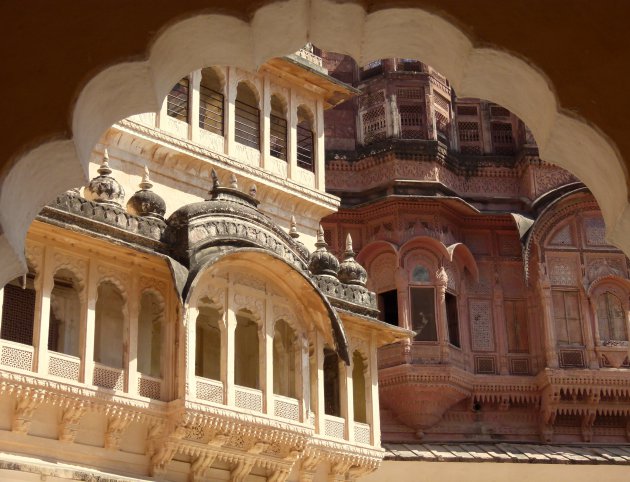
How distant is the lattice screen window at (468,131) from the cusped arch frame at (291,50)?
22182 mm

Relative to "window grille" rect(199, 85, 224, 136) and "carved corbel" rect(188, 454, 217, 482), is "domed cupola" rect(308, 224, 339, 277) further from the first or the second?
"carved corbel" rect(188, 454, 217, 482)

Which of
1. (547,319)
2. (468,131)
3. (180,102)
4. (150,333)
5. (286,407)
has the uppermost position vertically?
(468,131)

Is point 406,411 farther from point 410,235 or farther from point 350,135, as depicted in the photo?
point 350,135

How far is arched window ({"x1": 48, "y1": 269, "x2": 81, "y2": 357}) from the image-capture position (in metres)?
14.9

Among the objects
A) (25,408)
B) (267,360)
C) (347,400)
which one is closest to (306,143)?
(347,400)

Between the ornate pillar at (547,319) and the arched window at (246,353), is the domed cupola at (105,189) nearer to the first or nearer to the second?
the arched window at (246,353)

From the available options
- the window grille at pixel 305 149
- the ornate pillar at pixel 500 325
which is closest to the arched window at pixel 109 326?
the window grille at pixel 305 149

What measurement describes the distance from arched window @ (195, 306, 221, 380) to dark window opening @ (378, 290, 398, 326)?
6467mm

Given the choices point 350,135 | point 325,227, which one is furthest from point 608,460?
point 350,135

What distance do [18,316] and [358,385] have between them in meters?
6.28

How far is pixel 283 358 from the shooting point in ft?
57.0

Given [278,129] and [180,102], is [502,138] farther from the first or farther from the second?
[180,102]

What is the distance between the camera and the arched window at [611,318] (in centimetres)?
2319

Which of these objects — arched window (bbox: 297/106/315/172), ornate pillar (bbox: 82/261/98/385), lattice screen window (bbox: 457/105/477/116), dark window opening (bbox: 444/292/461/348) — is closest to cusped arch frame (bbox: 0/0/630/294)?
ornate pillar (bbox: 82/261/98/385)
